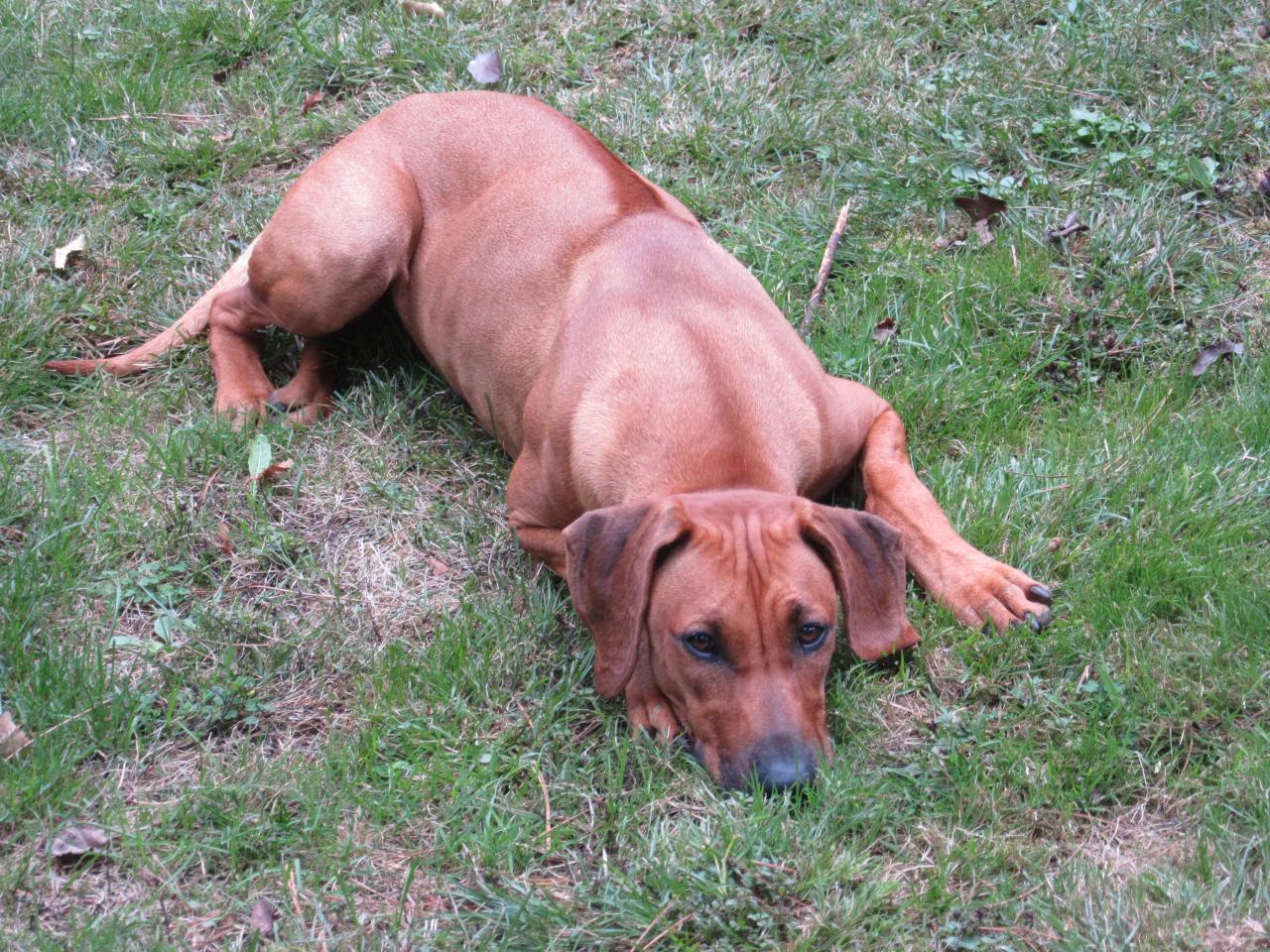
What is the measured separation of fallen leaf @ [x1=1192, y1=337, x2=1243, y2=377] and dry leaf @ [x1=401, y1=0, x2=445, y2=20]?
13.5ft

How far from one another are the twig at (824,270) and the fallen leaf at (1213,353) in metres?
1.45

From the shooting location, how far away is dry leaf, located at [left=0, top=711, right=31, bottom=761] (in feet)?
12.3

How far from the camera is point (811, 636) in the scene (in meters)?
3.64

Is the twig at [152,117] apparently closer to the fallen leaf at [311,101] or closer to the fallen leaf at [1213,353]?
the fallen leaf at [311,101]

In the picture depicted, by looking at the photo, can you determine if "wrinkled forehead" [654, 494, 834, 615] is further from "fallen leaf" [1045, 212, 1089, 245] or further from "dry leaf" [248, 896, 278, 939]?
"fallen leaf" [1045, 212, 1089, 245]

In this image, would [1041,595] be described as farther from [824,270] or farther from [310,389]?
[310,389]

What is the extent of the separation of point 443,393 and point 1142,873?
10.6ft

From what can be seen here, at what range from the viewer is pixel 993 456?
4855 mm

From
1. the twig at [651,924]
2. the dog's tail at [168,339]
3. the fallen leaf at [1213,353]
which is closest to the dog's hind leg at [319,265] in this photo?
the dog's tail at [168,339]

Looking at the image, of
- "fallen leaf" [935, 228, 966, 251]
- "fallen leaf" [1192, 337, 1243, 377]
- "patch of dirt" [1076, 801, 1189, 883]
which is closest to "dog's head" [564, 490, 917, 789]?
"patch of dirt" [1076, 801, 1189, 883]

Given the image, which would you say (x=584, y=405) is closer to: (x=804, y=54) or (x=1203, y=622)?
(x=1203, y=622)

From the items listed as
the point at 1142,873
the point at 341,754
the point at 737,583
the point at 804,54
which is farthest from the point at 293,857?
the point at 804,54

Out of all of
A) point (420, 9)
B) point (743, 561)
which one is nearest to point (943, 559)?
point (743, 561)

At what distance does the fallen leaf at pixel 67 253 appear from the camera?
19.6 feet
